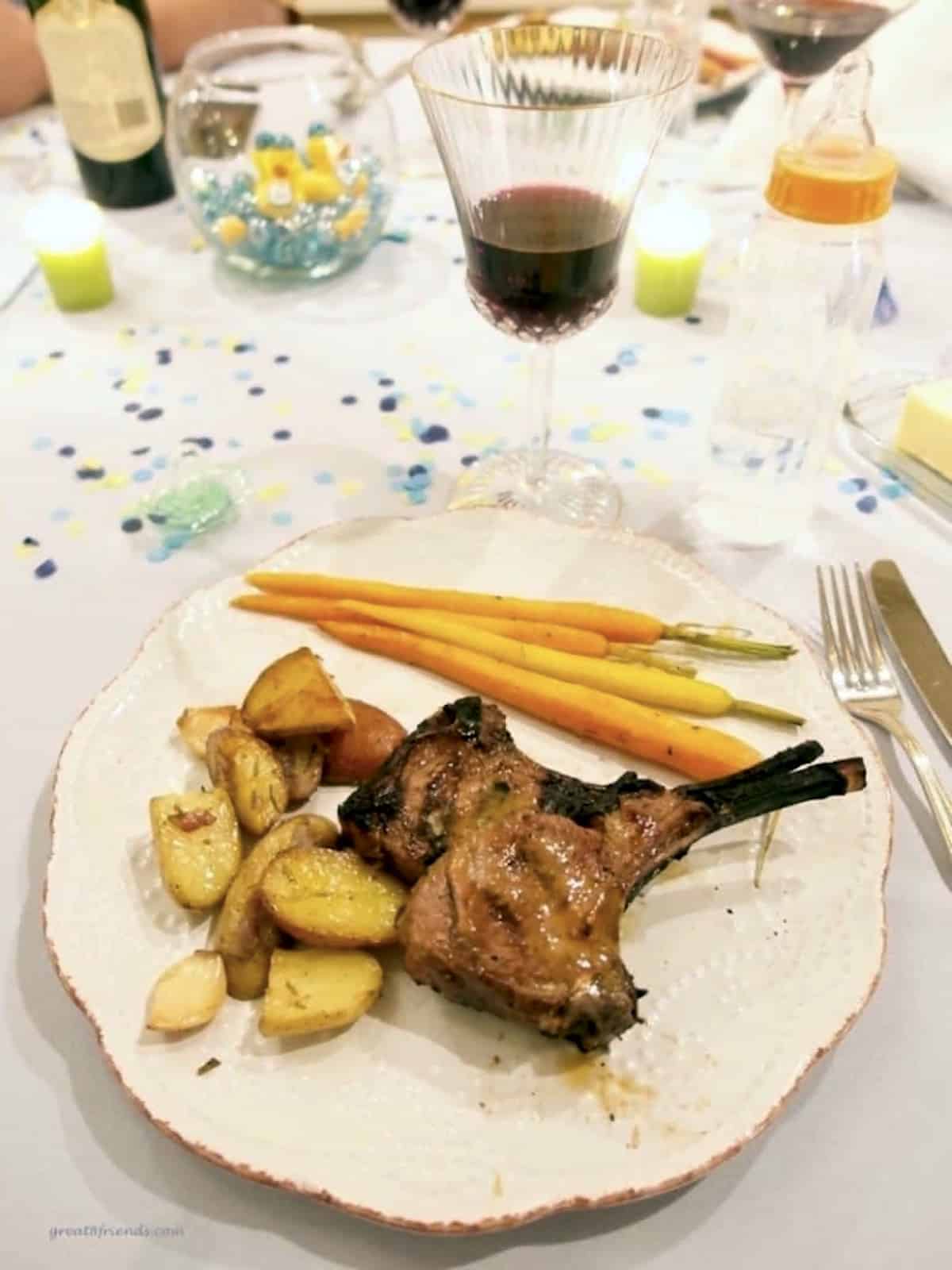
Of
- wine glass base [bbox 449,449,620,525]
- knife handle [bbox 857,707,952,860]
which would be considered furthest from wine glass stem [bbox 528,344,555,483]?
knife handle [bbox 857,707,952,860]

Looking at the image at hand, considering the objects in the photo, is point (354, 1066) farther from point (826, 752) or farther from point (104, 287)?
point (104, 287)

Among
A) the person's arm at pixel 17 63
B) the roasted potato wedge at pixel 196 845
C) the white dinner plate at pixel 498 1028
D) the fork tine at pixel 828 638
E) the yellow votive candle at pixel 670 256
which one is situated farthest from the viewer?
the person's arm at pixel 17 63

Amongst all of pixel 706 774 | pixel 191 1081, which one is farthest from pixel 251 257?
pixel 191 1081

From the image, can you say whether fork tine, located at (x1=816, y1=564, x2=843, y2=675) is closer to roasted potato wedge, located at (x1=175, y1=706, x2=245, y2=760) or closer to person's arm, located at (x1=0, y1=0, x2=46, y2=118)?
roasted potato wedge, located at (x1=175, y1=706, x2=245, y2=760)

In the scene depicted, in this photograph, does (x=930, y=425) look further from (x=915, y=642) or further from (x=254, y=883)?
(x=254, y=883)

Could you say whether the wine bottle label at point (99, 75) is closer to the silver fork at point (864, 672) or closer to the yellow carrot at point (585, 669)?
the yellow carrot at point (585, 669)

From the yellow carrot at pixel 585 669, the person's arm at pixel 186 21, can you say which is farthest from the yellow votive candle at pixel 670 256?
the person's arm at pixel 186 21
